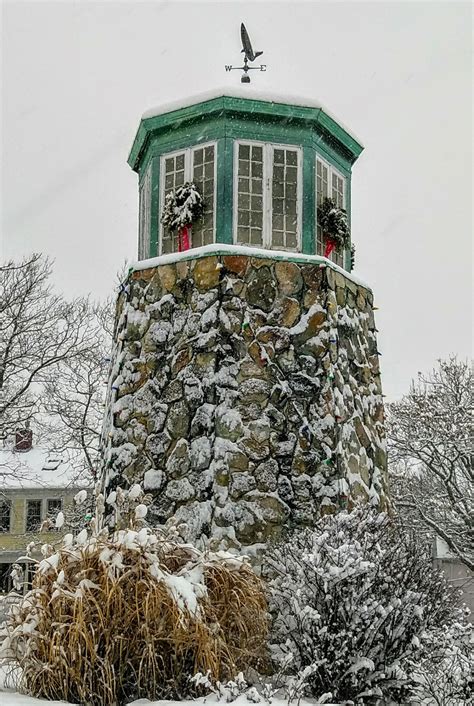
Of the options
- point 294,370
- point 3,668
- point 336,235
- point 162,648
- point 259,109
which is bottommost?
point 3,668

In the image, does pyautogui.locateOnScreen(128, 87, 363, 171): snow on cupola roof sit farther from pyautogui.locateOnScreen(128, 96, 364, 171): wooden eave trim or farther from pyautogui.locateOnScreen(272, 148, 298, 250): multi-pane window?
pyautogui.locateOnScreen(272, 148, 298, 250): multi-pane window

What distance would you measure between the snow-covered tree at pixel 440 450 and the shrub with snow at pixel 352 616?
457 inches

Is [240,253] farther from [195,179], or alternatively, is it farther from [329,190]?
[329,190]

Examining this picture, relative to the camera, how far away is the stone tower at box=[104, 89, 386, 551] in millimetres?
8312

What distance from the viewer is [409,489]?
67.0 ft

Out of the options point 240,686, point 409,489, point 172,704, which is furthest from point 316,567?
point 409,489

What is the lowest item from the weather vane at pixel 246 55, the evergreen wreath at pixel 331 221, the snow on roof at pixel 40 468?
the snow on roof at pixel 40 468

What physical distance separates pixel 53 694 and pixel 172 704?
2.69 ft

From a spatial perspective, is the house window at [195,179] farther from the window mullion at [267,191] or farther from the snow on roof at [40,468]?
the snow on roof at [40,468]

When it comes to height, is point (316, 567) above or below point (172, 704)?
above

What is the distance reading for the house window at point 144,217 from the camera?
980cm

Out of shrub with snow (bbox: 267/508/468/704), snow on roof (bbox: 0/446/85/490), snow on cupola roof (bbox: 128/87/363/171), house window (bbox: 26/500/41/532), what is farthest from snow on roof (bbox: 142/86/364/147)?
house window (bbox: 26/500/41/532)

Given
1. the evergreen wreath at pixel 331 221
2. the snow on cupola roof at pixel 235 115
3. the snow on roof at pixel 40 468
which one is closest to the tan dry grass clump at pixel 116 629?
the evergreen wreath at pixel 331 221

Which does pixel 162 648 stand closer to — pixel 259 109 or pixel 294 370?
pixel 294 370
